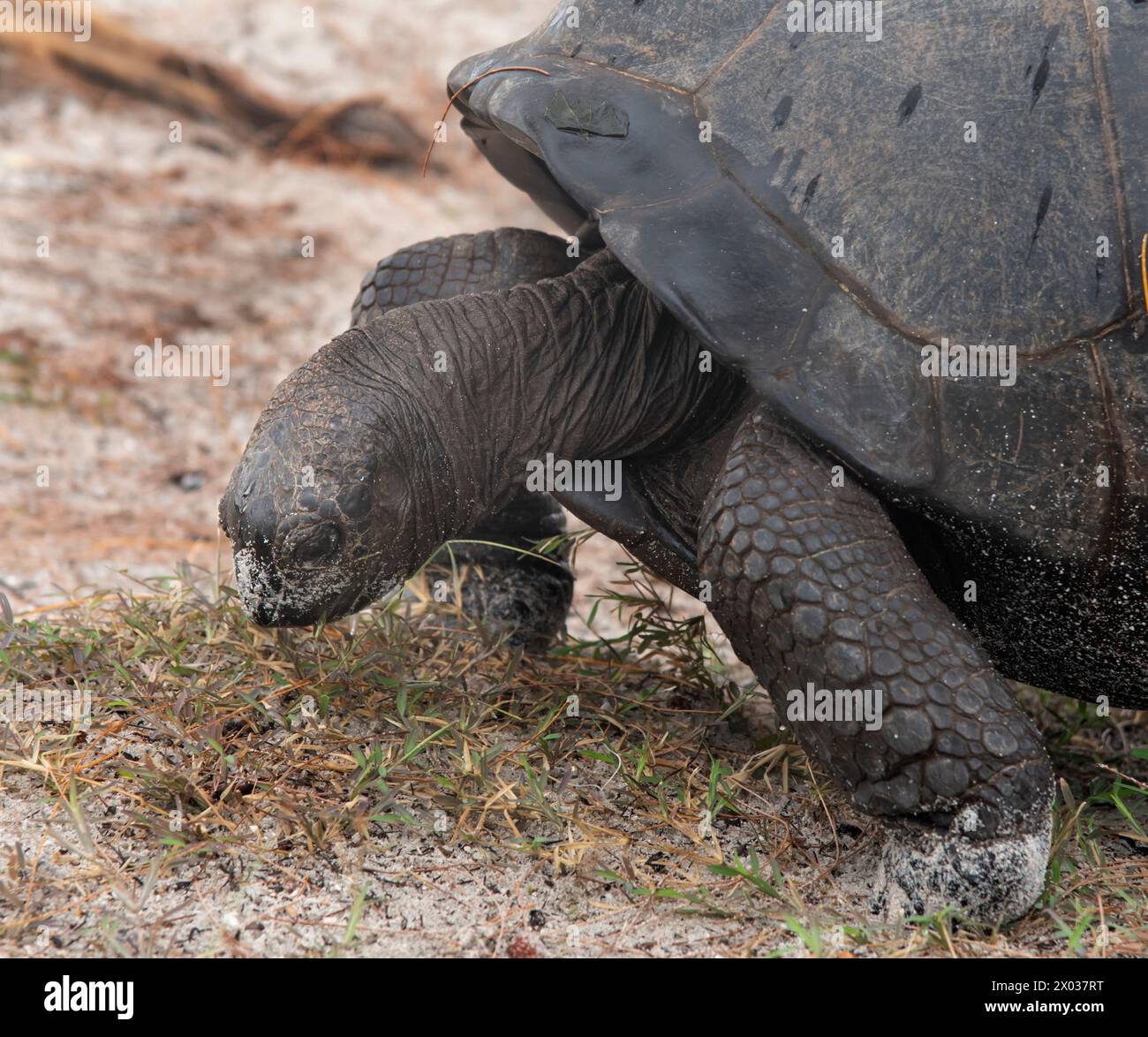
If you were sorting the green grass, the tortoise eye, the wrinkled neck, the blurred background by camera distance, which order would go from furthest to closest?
1. the blurred background
2. the wrinkled neck
3. the tortoise eye
4. the green grass

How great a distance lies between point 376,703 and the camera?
3553 mm

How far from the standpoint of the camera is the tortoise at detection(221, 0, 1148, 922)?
112 inches

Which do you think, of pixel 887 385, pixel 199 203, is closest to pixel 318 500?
pixel 887 385

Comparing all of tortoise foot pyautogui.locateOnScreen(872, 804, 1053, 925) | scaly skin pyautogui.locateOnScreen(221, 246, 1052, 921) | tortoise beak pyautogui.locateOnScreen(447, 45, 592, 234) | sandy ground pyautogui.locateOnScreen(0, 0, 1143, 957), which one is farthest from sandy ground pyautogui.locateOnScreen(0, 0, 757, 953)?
tortoise beak pyautogui.locateOnScreen(447, 45, 592, 234)

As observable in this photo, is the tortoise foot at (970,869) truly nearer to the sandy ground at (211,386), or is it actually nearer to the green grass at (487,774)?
the green grass at (487,774)

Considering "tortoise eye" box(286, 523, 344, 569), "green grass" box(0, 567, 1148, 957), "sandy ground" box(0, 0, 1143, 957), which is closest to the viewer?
"sandy ground" box(0, 0, 1143, 957)

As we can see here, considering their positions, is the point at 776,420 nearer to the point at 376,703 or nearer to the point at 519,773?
the point at 519,773

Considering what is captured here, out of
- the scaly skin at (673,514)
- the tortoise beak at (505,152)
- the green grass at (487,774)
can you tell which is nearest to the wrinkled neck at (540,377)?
the scaly skin at (673,514)

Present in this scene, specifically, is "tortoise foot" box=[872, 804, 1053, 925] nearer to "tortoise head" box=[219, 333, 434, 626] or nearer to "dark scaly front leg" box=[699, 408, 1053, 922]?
"dark scaly front leg" box=[699, 408, 1053, 922]

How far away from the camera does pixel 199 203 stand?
349 inches

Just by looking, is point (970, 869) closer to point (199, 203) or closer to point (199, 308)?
point (199, 308)

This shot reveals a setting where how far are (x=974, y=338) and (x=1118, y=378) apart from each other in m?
0.34

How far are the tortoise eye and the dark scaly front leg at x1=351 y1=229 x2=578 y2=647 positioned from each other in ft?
2.92

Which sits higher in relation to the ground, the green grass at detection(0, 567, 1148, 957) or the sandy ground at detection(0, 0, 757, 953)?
the sandy ground at detection(0, 0, 757, 953)
